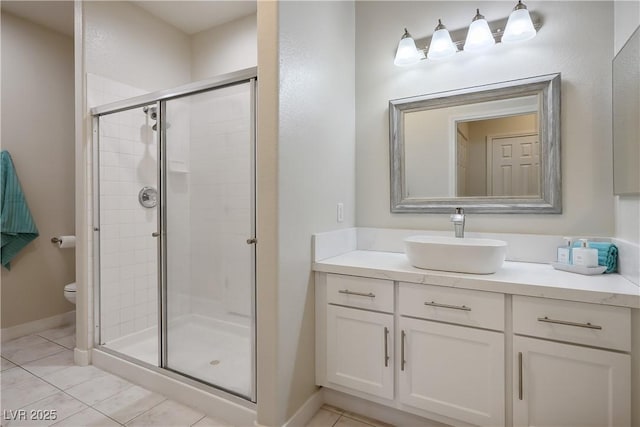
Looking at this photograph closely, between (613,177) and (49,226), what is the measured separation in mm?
4190

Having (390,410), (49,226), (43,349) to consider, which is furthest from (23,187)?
(390,410)

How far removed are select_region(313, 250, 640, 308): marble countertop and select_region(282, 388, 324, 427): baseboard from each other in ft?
2.32

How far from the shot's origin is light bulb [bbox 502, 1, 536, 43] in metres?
1.71

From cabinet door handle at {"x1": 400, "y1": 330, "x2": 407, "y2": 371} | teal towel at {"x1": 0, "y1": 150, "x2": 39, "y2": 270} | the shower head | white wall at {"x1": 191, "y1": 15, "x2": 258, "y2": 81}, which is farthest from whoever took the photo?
white wall at {"x1": 191, "y1": 15, "x2": 258, "y2": 81}

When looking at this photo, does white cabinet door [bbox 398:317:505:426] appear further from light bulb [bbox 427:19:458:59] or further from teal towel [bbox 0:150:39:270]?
teal towel [bbox 0:150:39:270]

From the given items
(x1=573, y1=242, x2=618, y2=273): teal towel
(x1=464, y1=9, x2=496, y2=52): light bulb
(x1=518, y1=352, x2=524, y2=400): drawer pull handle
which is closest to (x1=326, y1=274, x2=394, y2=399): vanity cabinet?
(x1=518, y1=352, x2=524, y2=400): drawer pull handle

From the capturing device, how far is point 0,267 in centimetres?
269

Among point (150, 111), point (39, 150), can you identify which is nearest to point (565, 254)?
point (150, 111)

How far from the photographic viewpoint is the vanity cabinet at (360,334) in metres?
1.63

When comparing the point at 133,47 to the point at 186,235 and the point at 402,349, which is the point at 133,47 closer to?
the point at 186,235

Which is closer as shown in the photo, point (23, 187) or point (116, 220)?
point (116, 220)

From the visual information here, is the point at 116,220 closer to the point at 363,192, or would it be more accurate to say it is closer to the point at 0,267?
the point at 0,267

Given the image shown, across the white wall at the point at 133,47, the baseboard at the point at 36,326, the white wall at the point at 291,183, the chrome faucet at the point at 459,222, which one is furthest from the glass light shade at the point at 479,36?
the baseboard at the point at 36,326

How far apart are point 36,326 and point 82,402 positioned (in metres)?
1.56
